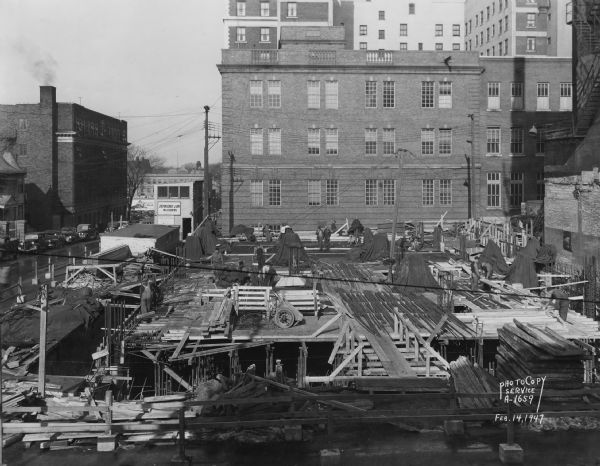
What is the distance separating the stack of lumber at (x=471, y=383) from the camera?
1543cm

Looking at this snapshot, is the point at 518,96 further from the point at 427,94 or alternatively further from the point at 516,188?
the point at 427,94

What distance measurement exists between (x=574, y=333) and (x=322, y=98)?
36.4 m

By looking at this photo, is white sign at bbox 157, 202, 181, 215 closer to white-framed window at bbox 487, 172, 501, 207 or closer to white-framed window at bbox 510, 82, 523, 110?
white-framed window at bbox 487, 172, 501, 207

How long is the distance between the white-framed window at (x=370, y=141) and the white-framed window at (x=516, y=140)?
1162cm

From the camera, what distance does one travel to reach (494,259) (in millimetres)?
33375

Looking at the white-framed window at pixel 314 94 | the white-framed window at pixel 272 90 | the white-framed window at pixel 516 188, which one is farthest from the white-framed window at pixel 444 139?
the white-framed window at pixel 272 90

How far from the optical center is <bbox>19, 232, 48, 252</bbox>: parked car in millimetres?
52841

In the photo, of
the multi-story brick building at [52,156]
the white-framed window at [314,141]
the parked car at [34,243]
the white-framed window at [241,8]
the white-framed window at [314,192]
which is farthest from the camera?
the white-framed window at [241,8]

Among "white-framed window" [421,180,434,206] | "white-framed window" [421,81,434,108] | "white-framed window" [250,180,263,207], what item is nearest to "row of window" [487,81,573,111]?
"white-framed window" [421,81,434,108]

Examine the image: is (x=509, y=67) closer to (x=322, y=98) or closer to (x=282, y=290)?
(x=322, y=98)

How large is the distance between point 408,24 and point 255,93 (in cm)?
4756

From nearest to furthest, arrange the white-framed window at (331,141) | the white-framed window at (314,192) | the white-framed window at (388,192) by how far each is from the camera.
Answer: the white-framed window at (331,141) < the white-framed window at (314,192) < the white-framed window at (388,192)

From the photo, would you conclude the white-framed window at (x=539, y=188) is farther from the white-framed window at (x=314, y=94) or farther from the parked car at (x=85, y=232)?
the parked car at (x=85, y=232)

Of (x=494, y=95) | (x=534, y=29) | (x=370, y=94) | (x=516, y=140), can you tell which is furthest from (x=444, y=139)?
(x=534, y=29)
